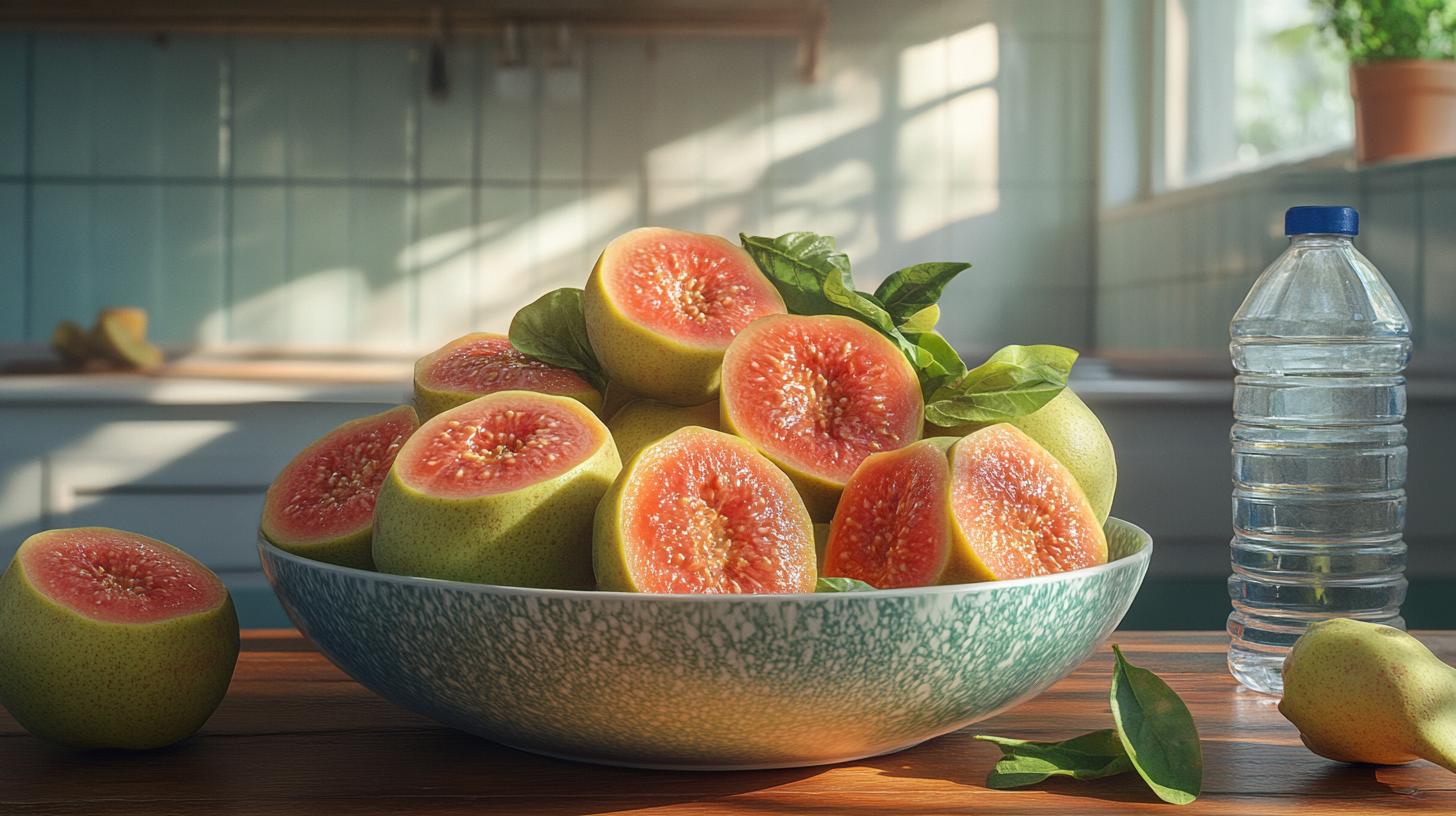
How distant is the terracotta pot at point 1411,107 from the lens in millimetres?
2045

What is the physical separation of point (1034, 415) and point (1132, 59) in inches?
112

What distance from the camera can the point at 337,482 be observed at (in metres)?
0.74

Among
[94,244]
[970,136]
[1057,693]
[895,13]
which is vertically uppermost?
[895,13]

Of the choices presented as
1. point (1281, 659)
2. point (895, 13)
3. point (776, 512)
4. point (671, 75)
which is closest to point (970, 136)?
point (895, 13)

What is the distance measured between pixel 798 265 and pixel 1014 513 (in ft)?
0.71

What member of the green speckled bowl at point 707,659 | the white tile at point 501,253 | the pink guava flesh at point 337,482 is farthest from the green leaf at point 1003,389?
the white tile at point 501,253

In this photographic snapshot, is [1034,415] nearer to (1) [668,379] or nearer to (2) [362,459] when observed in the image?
(1) [668,379]

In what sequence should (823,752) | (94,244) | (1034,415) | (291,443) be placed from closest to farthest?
(823,752)
(1034,415)
(291,443)
(94,244)

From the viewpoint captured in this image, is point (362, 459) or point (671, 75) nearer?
point (362, 459)

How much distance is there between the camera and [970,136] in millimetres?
3400

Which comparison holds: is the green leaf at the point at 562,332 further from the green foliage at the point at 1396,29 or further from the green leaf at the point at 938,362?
the green foliage at the point at 1396,29

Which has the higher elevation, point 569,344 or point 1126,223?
point 1126,223

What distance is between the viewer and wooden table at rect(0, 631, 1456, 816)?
57 cm

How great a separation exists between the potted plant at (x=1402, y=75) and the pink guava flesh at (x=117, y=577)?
1930 mm
